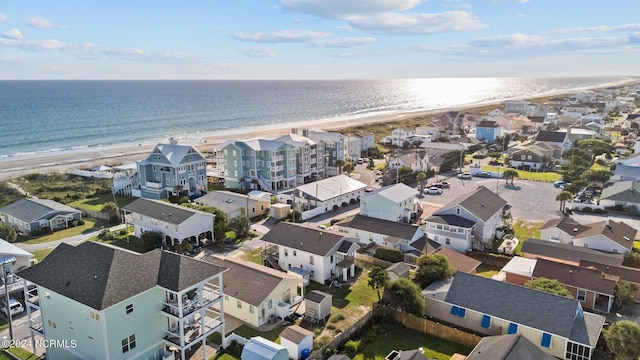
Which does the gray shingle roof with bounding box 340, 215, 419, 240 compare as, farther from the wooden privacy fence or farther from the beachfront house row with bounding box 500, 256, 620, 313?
the wooden privacy fence

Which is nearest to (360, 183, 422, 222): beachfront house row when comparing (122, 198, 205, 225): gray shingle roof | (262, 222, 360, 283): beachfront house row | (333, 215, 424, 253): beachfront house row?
(333, 215, 424, 253): beachfront house row

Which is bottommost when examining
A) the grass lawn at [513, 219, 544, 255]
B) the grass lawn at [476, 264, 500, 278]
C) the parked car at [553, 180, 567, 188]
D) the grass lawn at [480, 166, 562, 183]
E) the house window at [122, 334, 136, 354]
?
the grass lawn at [476, 264, 500, 278]

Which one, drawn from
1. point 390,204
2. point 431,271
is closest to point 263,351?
point 431,271

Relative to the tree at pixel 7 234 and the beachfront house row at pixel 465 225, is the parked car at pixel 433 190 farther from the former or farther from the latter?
the tree at pixel 7 234

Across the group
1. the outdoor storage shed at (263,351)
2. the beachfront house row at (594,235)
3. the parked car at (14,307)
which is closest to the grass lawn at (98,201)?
the parked car at (14,307)

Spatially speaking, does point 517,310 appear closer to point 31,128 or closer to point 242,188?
point 242,188

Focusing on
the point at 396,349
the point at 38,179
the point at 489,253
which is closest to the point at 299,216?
the point at 489,253
